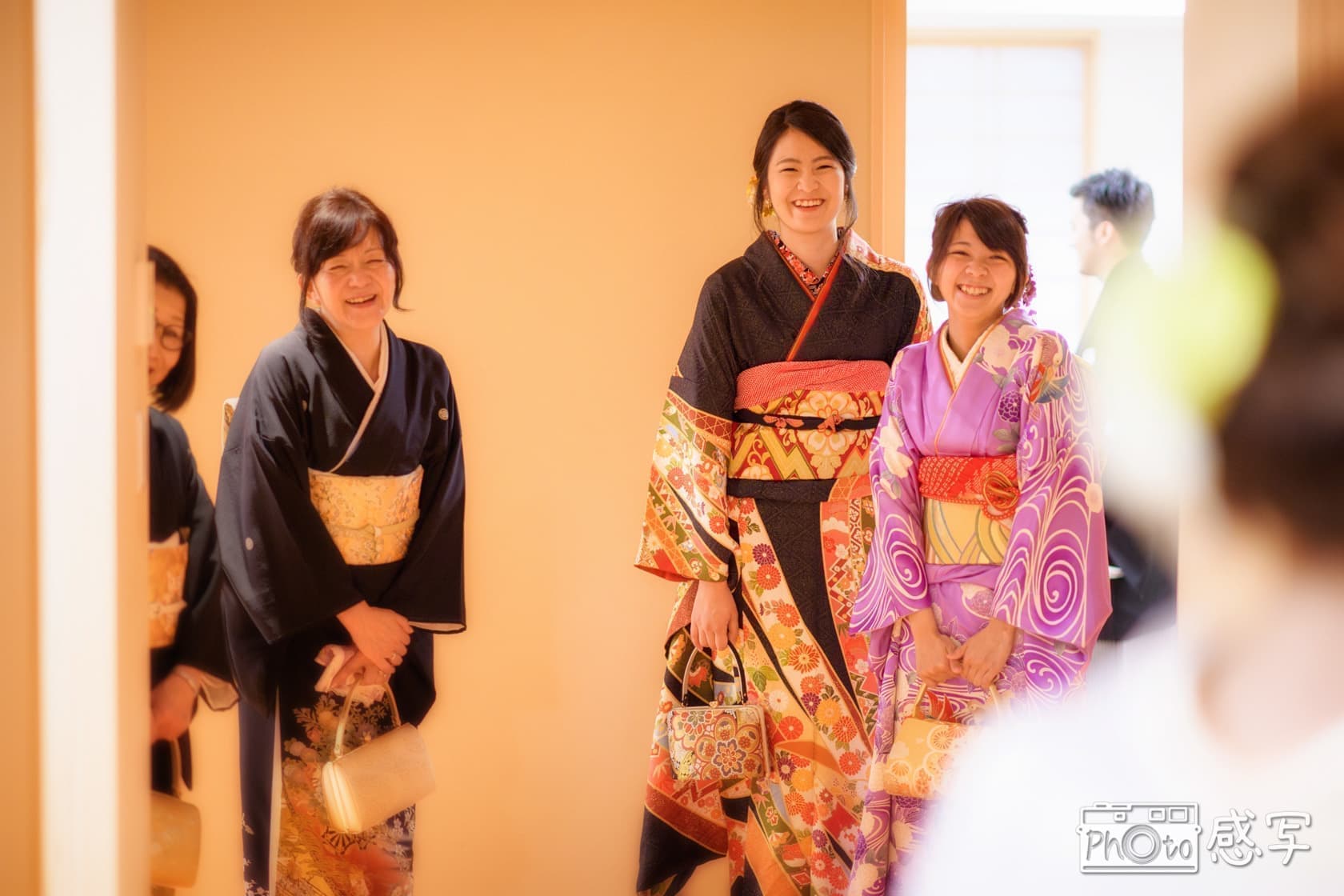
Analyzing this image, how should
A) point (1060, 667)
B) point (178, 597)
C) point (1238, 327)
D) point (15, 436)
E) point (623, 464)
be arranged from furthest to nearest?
point (623, 464), point (178, 597), point (1060, 667), point (15, 436), point (1238, 327)

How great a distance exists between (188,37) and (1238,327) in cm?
241

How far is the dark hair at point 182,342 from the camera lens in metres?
2.52

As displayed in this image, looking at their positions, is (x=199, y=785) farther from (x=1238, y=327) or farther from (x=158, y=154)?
(x=1238, y=327)

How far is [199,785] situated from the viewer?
256 centimetres

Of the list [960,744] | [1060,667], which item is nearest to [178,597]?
[960,744]

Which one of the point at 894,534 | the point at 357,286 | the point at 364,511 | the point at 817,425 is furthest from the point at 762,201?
the point at 364,511

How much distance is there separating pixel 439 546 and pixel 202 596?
22.1 inches

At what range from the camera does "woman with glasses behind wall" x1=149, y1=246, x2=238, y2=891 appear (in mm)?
2480

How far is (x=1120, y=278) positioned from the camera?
9.87 ft

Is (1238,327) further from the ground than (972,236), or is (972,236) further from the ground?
(972,236)

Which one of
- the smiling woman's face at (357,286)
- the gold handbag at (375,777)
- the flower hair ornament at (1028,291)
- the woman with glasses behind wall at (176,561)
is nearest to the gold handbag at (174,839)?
the woman with glasses behind wall at (176,561)

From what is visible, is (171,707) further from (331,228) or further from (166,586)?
(331,228)

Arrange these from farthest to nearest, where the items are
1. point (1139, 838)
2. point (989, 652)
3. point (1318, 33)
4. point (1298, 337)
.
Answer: point (989, 652)
point (1139, 838)
point (1318, 33)
point (1298, 337)

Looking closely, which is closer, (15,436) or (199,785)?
(15,436)
